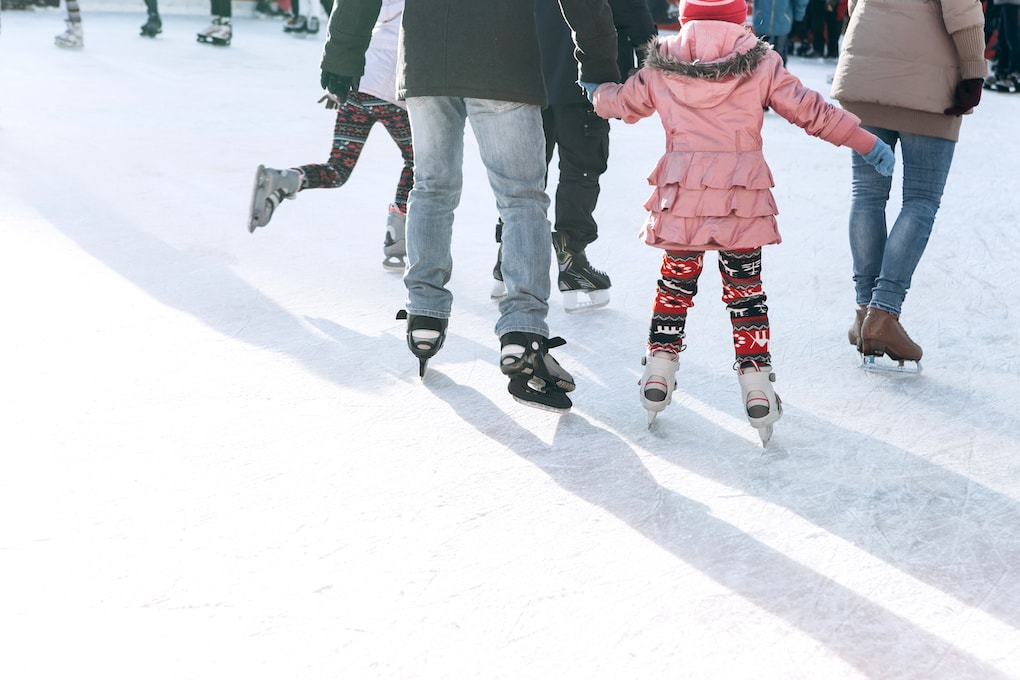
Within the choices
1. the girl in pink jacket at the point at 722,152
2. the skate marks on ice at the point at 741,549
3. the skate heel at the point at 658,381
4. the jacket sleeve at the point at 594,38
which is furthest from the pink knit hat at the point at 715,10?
the skate marks on ice at the point at 741,549

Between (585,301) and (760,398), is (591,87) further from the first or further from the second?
(585,301)

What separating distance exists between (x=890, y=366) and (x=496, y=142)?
1326 millimetres

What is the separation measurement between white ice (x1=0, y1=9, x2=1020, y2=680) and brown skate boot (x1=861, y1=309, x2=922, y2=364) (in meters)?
0.07

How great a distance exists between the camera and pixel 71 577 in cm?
210

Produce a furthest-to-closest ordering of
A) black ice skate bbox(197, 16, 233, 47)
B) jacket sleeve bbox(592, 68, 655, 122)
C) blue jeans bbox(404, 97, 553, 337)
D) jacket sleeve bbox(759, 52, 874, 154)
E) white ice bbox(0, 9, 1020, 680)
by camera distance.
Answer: black ice skate bbox(197, 16, 233, 47)
blue jeans bbox(404, 97, 553, 337)
jacket sleeve bbox(592, 68, 655, 122)
jacket sleeve bbox(759, 52, 874, 154)
white ice bbox(0, 9, 1020, 680)

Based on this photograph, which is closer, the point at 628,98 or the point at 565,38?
the point at 628,98

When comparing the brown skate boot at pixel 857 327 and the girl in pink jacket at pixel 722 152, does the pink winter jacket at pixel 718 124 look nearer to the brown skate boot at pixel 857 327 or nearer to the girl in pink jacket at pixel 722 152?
the girl in pink jacket at pixel 722 152

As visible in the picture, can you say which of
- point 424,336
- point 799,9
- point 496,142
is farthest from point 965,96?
point 799,9

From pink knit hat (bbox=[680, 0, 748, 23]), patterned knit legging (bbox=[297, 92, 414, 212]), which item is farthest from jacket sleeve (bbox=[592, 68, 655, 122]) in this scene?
patterned knit legging (bbox=[297, 92, 414, 212])

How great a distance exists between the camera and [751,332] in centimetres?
285

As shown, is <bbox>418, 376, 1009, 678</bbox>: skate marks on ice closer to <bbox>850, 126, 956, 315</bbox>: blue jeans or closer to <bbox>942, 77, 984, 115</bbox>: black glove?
<bbox>850, 126, 956, 315</bbox>: blue jeans

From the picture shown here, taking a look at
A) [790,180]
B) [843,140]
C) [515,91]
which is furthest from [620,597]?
[790,180]

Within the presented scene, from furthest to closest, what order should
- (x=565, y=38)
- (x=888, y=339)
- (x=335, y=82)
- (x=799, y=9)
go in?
(x=799, y=9), (x=565, y=38), (x=335, y=82), (x=888, y=339)

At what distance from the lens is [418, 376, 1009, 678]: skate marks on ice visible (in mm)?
1969
